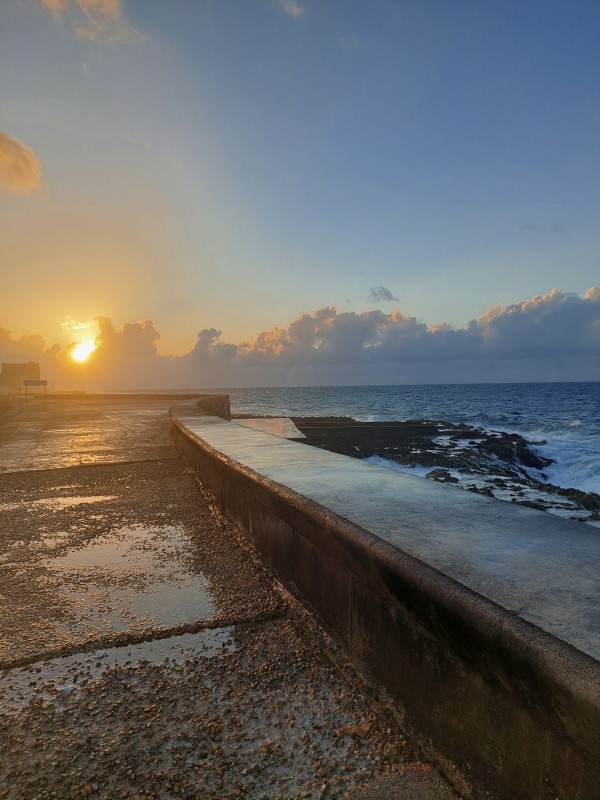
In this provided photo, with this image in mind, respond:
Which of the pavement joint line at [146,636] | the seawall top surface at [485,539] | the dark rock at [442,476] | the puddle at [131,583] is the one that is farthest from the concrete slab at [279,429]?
the pavement joint line at [146,636]

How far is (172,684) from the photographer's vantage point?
1.98 m

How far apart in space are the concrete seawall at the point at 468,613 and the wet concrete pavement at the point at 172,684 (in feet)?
0.52

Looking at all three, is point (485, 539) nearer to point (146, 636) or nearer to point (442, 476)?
point (146, 636)

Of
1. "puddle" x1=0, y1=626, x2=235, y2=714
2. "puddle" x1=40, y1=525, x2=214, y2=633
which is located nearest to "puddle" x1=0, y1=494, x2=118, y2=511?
"puddle" x1=40, y1=525, x2=214, y2=633

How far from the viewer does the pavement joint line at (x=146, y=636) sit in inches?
84.4

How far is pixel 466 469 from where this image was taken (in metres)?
16.0

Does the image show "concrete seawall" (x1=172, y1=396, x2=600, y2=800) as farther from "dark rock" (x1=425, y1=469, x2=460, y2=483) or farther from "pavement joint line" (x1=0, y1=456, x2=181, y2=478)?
"dark rock" (x1=425, y1=469, x2=460, y2=483)

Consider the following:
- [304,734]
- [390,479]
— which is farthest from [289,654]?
[390,479]

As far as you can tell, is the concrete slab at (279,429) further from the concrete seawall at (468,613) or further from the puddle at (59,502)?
the concrete seawall at (468,613)

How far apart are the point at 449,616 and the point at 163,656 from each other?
1.34 metres

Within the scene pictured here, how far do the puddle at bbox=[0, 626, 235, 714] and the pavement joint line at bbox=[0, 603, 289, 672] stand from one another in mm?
23

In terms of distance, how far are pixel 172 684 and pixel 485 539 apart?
1.44 meters

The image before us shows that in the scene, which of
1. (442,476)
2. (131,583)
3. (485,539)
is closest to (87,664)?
(131,583)

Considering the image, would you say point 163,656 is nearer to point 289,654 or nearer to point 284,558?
point 289,654
